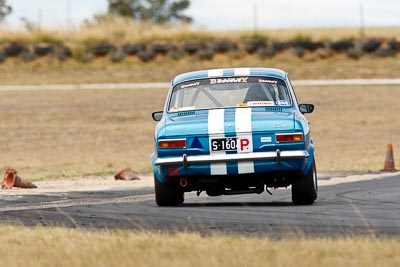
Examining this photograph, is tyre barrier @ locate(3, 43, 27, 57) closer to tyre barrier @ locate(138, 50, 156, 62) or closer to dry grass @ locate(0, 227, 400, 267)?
tyre barrier @ locate(138, 50, 156, 62)

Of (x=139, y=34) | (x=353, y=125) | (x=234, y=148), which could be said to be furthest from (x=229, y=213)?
(x=139, y=34)

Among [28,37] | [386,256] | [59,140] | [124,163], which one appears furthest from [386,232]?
[28,37]

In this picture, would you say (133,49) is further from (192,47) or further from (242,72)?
(242,72)

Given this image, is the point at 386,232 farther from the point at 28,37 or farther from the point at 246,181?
the point at 28,37

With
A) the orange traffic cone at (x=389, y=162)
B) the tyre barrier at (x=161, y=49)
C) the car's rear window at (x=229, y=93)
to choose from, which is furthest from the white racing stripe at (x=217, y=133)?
the tyre barrier at (x=161, y=49)

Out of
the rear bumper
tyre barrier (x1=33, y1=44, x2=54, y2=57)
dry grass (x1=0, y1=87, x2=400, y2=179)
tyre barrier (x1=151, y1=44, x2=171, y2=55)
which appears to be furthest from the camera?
tyre barrier (x1=151, y1=44, x2=171, y2=55)

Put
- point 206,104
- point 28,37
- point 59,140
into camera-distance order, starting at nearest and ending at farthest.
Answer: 1. point 206,104
2. point 59,140
3. point 28,37

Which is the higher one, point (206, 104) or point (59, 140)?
point (206, 104)

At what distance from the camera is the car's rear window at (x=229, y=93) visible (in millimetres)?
13102

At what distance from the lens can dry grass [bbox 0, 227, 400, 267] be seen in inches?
297

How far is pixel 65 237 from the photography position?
30.5ft

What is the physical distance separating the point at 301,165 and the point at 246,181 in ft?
2.02

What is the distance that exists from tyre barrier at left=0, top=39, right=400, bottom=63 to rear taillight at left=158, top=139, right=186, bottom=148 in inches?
1459

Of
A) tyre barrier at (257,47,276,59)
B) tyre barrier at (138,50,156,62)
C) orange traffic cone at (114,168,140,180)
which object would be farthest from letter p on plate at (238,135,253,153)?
tyre barrier at (138,50,156,62)
